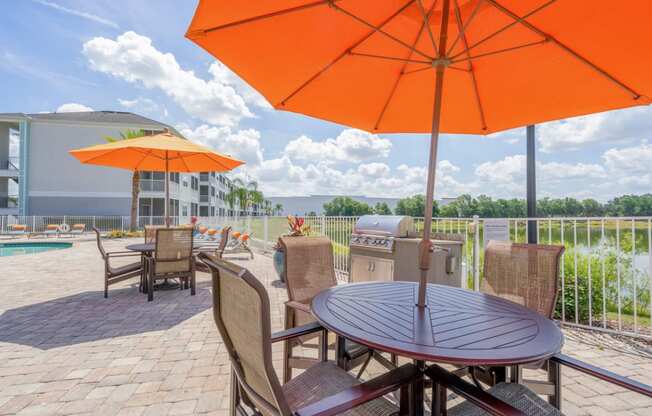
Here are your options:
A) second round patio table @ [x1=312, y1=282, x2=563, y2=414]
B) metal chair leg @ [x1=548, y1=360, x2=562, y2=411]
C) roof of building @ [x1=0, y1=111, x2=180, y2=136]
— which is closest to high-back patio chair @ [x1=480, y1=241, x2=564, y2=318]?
second round patio table @ [x1=312, y1=282, x2=563, y2=414]

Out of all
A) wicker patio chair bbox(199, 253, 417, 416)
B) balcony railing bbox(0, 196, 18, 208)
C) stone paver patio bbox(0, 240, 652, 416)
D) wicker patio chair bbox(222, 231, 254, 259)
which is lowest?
stone paver patio bbox(0, 240, 652, 416)

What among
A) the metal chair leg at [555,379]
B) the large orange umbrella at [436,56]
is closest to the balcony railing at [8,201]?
the large orange umbrella at [436,56]

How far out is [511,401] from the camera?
48.9 inches

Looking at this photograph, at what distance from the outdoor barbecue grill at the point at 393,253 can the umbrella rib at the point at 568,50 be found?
1819 mm

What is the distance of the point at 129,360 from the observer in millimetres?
2508

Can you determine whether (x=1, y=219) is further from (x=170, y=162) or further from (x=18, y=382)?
(x=18, y=382)

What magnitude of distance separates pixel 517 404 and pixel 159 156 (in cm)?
591

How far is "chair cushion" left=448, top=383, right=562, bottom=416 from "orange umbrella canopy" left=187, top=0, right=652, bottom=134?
160 centimetres

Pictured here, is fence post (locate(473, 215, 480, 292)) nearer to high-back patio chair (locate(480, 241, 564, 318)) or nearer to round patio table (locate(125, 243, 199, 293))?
high-back patio chair (locate(480, 241, 564, 318))

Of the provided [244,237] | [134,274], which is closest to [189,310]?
[134,274]

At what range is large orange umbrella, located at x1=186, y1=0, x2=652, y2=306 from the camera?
160cm

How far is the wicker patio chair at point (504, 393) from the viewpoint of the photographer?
3.04ft

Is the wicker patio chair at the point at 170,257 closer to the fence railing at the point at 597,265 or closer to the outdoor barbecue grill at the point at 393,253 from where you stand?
the outdoor barbecue grill at the point at 393,253

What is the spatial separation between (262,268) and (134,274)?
2.68 metres
